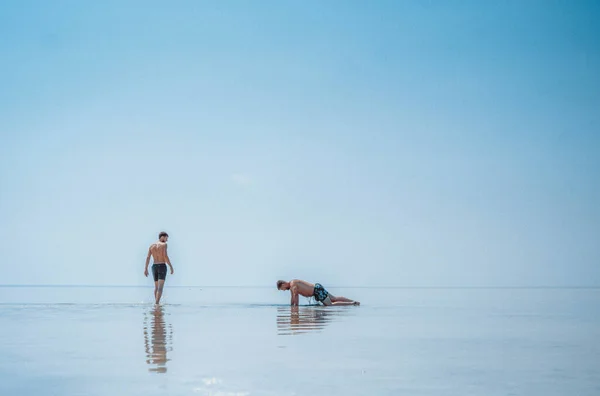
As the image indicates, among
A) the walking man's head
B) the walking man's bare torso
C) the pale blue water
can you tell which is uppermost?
the walking man's head

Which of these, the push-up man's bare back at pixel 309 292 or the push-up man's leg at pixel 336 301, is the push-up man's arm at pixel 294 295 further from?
the push-up man's leg at pixel 336 301

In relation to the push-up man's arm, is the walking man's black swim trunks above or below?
above

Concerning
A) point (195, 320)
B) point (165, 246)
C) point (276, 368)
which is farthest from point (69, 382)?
point (165, 246)

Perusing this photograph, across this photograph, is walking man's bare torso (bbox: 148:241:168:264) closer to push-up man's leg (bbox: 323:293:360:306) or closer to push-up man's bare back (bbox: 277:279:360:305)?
push-up man's bare back (bbox: 277:279:360:305)

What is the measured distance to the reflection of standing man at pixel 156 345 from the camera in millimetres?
7789

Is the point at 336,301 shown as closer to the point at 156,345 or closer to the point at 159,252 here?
the point at 159,252

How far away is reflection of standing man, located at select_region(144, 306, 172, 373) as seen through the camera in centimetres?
779

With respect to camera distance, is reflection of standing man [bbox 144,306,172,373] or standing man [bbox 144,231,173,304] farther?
standing man [bbox 144,231,173,304]

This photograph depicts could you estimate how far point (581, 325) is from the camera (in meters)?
14.9

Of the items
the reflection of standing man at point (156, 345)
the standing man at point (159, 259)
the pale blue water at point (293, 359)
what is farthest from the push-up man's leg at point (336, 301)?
the reflection of standing man at point (156, 345)

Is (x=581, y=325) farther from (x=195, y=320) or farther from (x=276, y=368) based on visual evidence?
(x=276, y=368)

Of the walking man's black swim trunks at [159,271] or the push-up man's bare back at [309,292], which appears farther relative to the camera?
the walking man's black swim trunks at [159,271]

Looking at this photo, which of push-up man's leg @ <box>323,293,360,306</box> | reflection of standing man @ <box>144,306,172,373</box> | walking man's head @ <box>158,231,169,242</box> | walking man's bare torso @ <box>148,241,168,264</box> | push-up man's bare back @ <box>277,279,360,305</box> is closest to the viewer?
reflection of standing man @ <box>144,306,172,373</box>

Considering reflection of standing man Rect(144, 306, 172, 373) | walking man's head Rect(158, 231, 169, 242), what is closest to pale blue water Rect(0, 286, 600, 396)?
reflection of standing man Rect(144, 306, 172, 373)
